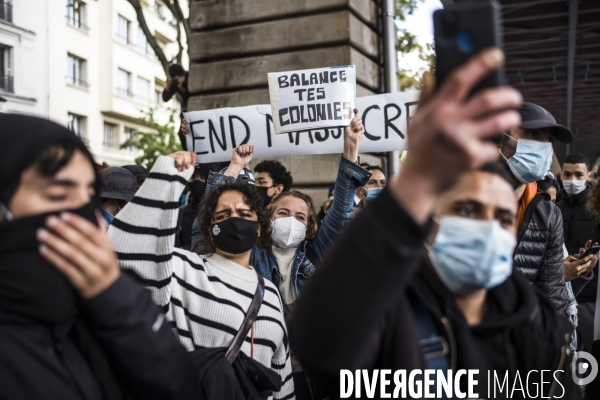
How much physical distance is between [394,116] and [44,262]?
440 centimetres

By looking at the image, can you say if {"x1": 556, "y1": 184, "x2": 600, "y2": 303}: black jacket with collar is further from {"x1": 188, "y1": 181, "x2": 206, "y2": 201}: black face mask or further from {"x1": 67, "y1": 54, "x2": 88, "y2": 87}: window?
{"x1": 67, "y1": 54, "x2": 88, "y2": 87}: window

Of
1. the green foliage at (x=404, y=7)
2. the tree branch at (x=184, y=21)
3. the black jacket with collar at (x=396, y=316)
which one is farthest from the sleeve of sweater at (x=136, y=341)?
the green foliage at (x=404, y=7)

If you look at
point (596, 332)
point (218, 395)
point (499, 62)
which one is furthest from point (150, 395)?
point (596, 332)

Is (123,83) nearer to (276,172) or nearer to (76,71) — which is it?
(76,71)

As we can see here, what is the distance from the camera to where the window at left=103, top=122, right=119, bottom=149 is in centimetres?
3803

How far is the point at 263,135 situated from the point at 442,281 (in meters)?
4.31

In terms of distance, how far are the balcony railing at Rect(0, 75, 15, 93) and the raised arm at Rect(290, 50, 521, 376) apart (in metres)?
28.9

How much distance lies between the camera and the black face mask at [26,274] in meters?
1.47

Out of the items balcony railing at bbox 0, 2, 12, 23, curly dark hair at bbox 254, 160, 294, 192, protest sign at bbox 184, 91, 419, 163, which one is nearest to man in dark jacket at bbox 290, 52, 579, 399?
curly dark hair at bbox 254, 160, 294, 192

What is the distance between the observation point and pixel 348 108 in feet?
16.6

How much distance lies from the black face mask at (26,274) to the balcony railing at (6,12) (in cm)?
2862

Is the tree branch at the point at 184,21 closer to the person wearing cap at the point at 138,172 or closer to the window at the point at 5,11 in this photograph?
the person wearing cap at the point at 138,172

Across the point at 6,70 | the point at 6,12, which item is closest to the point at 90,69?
the point at 6,70

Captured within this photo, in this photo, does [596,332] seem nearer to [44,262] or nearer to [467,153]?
[467,153]
